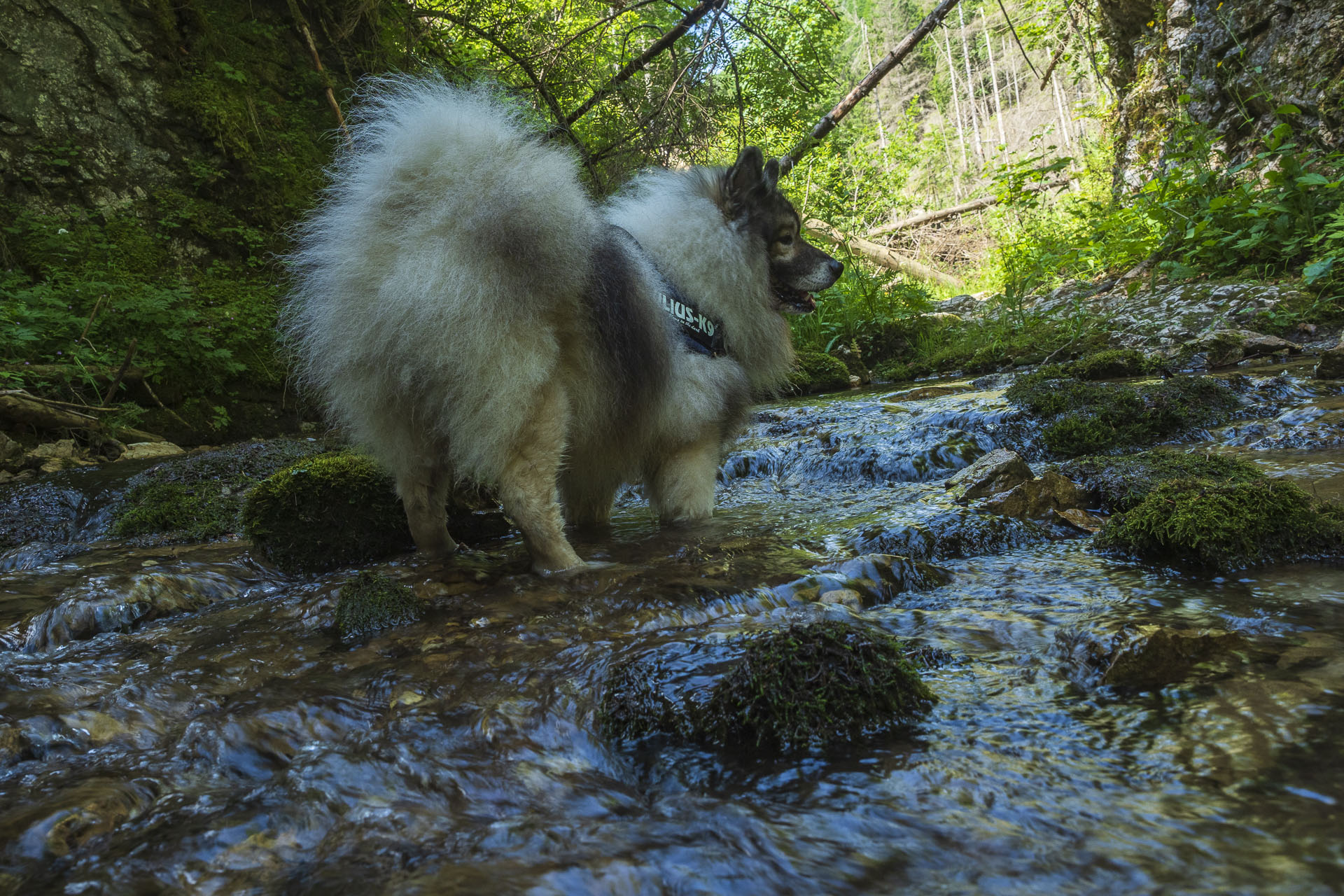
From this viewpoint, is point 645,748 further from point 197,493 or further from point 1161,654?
point 197,493

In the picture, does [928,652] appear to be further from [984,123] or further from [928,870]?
[984,123]

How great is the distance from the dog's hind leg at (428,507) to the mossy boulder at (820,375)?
5887 millimetres

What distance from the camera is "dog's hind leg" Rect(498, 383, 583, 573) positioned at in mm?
2982

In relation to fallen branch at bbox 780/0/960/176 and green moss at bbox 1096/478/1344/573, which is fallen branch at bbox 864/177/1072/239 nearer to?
fallen branch at bbox 780/0/960/176

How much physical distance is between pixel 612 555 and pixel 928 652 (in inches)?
66.8

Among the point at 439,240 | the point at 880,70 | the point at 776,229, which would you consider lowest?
the point at 439,240

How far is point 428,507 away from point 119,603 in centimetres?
120

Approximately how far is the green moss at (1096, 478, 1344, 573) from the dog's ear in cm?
256

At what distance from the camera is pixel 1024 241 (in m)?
11.6

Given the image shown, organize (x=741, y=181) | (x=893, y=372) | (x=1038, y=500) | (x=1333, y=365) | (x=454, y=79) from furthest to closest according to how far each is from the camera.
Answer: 1. (x=893, y=372)
2. (x=454, y=79)
3. (x=1333, y=365)
4. (x=741, y=181)
5. (x=1038, y=500)

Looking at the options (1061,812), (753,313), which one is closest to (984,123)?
(753,313)

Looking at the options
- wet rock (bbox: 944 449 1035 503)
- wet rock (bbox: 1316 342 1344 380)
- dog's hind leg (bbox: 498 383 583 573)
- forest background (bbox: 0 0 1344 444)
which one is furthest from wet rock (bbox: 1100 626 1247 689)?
forest background (bbox: 0 0 1344 444)

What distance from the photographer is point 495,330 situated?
2744 mm

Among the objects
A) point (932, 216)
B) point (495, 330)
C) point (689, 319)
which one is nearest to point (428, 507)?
point (495, 330)
